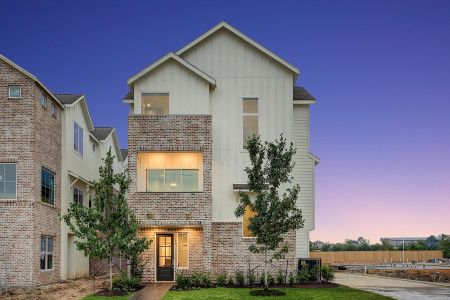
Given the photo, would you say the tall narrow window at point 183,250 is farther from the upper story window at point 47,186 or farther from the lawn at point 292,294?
the upper story window at point 47,186

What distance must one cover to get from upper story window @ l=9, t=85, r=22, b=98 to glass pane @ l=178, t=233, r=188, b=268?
33.8 feet

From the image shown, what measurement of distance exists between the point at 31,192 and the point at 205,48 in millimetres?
11633

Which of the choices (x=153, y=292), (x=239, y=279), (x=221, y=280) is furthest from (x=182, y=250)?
(x=153, y=292)

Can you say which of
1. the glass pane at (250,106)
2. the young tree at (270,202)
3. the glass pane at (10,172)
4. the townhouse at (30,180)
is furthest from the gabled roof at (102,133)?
the young tree at (270,202)

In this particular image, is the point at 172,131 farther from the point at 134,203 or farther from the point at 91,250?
the point at 91,250

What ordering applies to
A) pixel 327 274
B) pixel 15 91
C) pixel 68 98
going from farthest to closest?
pixel 68 98
pixel 327 274
pixel 15 91

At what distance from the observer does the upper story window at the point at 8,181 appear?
1048 inches

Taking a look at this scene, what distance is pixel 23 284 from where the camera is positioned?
25.9 meters

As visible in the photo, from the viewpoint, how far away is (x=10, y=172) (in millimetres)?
26750

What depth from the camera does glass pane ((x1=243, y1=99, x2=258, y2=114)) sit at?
30.1 metres

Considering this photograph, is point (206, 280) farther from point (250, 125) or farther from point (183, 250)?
point (250, 125)

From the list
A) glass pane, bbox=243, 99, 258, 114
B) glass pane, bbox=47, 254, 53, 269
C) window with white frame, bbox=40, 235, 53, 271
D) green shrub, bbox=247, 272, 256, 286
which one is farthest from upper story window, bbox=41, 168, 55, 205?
green shrub, bbox=247, 272, 256, 286

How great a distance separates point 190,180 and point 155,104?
4.33m

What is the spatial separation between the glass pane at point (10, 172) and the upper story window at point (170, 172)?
5.93 meters
